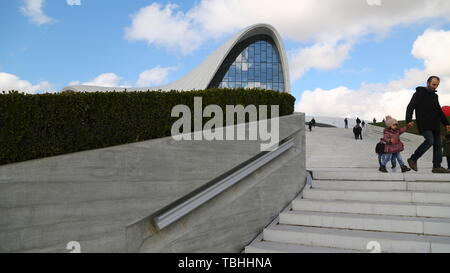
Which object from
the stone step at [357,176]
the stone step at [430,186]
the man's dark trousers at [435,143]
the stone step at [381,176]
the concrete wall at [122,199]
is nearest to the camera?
the concrete wall at [122,199]

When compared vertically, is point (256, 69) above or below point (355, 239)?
above

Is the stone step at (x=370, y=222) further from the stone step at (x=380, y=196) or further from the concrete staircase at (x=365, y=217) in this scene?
the stone step at (x=380, y=196)

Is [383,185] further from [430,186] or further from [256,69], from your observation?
[256,69]

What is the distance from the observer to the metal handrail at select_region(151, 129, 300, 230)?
3.86m

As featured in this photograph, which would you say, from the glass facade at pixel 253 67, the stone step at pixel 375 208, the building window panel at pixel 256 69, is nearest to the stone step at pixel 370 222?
the stone step at pixel 375 208

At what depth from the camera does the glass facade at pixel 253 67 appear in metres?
42.6

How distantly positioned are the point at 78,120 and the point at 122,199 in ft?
3.43

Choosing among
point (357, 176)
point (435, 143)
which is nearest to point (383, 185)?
point (357, 176)

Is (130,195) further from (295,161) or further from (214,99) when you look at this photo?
(295,161)

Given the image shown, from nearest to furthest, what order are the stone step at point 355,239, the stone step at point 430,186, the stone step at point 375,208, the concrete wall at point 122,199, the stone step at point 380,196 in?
the concrete wall at point 122,199 < the stone step at point 355,239 < the stone step at point 375,208 < the stone step at point 380,196 < the stone step at point 430,186

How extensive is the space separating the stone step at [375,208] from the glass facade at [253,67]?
3764 cm

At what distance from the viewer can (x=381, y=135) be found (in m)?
22.0
